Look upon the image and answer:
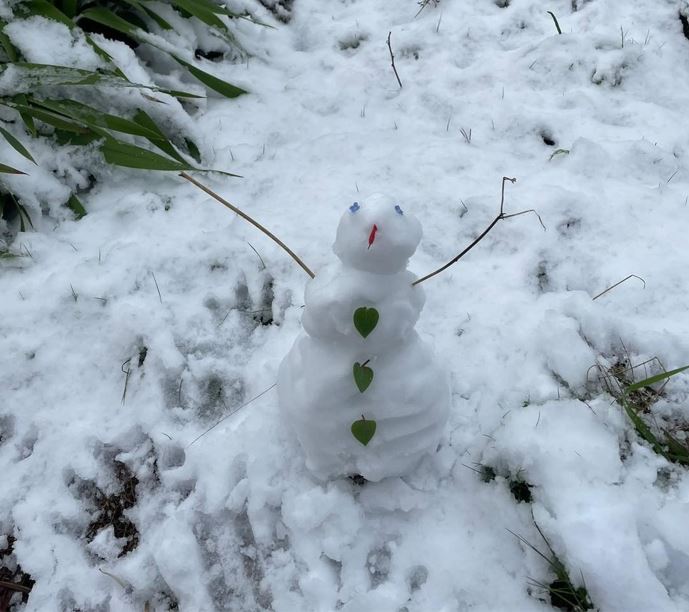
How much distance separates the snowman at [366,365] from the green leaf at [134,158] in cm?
96

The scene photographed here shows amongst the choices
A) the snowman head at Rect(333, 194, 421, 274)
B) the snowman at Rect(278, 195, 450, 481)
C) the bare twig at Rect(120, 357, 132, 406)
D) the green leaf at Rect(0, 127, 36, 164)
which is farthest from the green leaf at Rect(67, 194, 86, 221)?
the snowman head at Rect(333, 194, 421, 274)

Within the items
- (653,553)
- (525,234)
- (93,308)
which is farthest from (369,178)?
(653,553)

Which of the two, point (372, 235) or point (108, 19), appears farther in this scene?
point (108, 19)

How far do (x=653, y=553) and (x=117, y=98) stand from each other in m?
2.06

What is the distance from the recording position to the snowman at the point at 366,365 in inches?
37.9

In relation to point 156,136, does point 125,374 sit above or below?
below

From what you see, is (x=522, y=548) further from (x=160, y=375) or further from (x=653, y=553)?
(x=160, y=375)

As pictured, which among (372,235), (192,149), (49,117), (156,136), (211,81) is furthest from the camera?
(211,81)

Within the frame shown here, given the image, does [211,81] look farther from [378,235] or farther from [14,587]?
[14,587]

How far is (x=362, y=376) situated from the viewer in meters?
1.01

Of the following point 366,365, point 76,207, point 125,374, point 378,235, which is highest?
point 378,235

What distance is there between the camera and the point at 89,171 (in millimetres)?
1949

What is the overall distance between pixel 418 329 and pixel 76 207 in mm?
1213

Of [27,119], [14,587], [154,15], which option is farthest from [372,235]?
[154,15]
